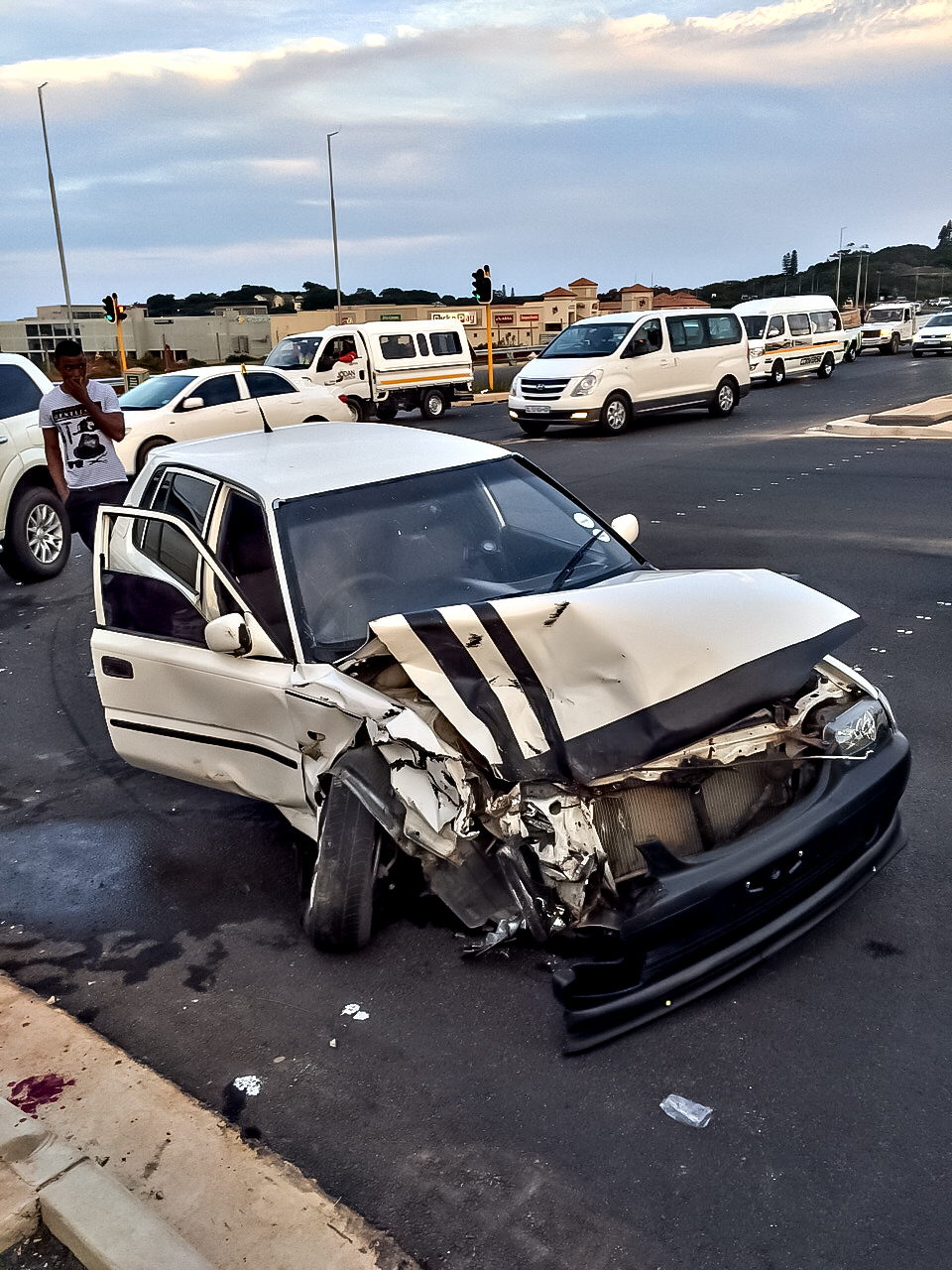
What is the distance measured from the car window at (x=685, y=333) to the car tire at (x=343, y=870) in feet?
57.1

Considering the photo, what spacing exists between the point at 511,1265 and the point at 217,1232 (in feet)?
2.33

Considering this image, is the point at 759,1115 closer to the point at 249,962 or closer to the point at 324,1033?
the point at 324,1033

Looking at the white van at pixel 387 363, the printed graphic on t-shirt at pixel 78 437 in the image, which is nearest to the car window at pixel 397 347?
the white van at pixel 387 363

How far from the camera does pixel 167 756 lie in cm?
461

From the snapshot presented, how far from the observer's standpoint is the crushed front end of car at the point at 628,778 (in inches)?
124

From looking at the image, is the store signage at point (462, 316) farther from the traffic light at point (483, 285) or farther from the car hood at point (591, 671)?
the car hood at point (591, 671)

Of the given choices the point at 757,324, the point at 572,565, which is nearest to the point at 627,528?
the point at 572,565

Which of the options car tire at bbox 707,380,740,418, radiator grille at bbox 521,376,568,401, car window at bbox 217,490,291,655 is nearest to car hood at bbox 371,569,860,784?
car window at bbox 217,490,291,655

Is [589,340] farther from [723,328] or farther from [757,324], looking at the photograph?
[757,324]

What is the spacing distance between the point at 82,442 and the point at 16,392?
2.83m

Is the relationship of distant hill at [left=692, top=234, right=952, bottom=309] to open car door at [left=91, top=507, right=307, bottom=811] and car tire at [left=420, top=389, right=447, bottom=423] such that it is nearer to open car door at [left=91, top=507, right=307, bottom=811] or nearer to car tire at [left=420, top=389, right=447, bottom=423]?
car tire at [left=420, top=389, right=447, bottom=423]

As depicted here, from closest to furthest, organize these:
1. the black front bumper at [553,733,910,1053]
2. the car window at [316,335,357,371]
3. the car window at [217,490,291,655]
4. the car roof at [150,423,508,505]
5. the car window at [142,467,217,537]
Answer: the black front bumper at [553,733,910,1053]
the car window at [217,490,291,655]
the car roof at [150,423,508,505]
the car window at [142,467,217,537]
the car window at [316,335,357,371]

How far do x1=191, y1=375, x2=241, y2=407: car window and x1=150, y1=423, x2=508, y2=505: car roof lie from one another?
38.5ft

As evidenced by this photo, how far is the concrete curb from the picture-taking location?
2.54 m
